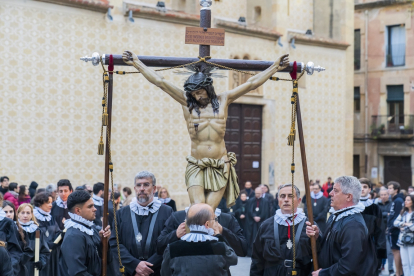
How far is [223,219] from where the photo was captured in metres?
6.29

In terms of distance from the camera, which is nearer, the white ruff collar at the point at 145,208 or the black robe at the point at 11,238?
the white ruff collar at the point at 145,208

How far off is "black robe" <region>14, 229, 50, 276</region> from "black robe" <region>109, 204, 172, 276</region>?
1598mm

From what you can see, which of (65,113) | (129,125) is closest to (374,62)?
(129,125)

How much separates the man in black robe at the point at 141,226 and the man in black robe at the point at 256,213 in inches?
328

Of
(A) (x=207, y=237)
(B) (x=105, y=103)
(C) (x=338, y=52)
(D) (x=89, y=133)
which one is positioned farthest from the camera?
(C) (x=338, y=52)

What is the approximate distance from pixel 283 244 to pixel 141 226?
1387 millimetres

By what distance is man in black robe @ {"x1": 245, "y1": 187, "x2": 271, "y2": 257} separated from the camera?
14.7 m

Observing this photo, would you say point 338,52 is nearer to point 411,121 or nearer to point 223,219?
point 411,121

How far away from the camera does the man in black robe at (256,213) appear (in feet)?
48.3

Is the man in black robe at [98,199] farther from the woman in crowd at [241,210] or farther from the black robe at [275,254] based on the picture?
the woman in crowd at [241,210]

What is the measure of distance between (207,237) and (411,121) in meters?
25.2

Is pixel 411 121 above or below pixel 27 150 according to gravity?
above

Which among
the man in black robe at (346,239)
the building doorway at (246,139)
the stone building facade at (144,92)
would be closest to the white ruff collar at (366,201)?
the man in black robe at (346,239)

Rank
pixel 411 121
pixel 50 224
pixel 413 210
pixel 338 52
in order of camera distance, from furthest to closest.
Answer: pixel 411 121, pixel 338 52, pixel 413 210, pixel 50 224
